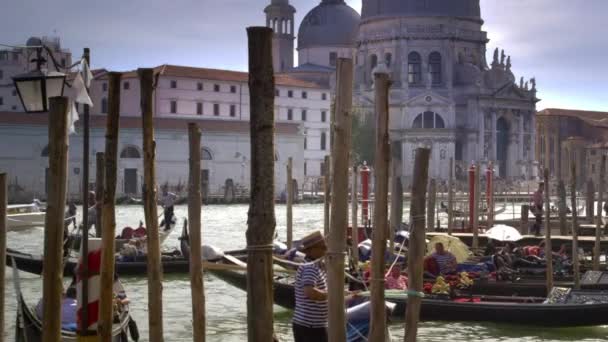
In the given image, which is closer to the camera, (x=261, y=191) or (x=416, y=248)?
(x=261, y=191)

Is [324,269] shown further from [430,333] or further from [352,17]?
[352,17]

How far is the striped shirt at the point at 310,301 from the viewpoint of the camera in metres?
4.76

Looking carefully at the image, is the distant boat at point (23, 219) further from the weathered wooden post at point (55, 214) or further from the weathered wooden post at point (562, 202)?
the weathered wooden post at point (55, 214)

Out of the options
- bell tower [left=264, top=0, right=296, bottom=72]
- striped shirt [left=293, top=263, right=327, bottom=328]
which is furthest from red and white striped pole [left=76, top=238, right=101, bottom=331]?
bell tower [left=264, top=0, right=296, bottom=72]

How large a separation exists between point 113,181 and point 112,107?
360 millimetres

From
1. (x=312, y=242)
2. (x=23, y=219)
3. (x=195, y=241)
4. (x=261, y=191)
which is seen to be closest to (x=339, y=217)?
(x=312, y=242)

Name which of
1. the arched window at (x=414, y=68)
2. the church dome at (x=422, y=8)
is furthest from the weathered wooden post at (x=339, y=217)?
the arched window at (x=414, y=68)

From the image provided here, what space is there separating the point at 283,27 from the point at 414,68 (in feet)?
38.2

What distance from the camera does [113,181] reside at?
520cm

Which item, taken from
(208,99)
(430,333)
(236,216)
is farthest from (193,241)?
(208,99)

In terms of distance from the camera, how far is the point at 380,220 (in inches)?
198

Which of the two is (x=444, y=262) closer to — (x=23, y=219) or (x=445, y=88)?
(x=23, y=219)

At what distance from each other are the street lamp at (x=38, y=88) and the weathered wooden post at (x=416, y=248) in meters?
1.68

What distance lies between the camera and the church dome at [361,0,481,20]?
4703 cm
